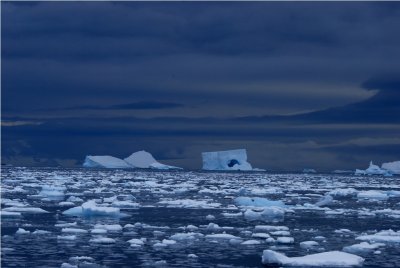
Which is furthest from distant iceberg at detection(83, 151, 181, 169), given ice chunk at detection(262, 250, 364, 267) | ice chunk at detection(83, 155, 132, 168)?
ice chunk at detection(262, 250, 364, 267)

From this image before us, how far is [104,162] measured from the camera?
10912 centimetres

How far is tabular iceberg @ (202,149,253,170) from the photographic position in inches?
3145

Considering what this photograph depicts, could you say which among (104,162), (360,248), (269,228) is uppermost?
(104,162)

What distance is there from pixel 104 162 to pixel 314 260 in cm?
9629

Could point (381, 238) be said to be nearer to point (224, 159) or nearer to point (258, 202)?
point (258, 202)

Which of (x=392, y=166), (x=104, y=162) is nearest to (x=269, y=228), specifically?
(x=392, y=166)

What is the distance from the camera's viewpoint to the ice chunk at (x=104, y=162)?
10671 cm

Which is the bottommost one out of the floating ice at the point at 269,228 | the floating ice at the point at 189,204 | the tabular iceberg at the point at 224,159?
the floating ice at the point at 269,228

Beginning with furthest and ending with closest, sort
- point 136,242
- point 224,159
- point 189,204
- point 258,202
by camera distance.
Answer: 1. point 224,159
2. point 189,204
3. point 258,202
4. point 136,242

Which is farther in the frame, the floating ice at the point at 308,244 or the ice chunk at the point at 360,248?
the floating ice at the point at 308,244

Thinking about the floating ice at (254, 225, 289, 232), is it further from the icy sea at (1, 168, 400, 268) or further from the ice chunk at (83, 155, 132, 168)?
the ice chunk at (83, 155, 132, 168)

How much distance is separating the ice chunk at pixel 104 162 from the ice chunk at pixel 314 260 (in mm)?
90851

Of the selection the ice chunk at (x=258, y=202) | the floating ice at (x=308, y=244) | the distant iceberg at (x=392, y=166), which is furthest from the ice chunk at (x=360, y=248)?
the distant iceberg at (x=392, y=166)

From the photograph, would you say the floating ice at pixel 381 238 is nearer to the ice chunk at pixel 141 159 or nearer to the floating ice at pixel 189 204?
the floating ice at pixel 189 204
